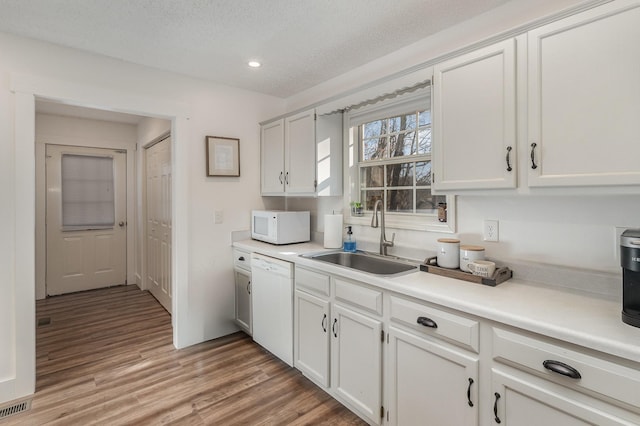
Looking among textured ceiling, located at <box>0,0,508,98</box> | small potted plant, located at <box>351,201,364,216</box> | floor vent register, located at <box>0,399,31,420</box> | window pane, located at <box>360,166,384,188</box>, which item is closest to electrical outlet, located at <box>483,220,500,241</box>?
window pane, located at <box>360,166,384,188</box>

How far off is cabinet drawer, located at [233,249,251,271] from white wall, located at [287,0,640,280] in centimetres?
133

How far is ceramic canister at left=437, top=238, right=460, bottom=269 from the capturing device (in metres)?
1.88

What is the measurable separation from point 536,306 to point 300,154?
2.08 metres

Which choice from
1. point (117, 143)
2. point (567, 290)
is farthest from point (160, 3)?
point (117, 143)

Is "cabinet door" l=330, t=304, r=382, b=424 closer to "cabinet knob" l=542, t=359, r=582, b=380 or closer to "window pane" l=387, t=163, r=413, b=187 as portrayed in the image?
"cabinet knob" l=542, t=359, r=582, b=380

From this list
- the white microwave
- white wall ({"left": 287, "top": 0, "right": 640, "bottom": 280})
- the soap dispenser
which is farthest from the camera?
A: the white microwave

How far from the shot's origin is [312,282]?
2205mm

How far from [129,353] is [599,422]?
10.3ft

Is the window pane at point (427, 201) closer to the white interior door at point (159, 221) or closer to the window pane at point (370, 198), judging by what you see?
the window pane at point (370, 198)

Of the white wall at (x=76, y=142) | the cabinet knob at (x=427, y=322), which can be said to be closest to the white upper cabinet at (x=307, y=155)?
the cabinet knob at (x=427, y=322)

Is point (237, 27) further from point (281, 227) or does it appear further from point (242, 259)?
point (242, 259)

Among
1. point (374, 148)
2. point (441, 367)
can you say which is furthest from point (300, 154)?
point (441, 367)

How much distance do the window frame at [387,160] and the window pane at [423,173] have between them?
0.03 metres

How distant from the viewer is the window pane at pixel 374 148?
2.68 meters
